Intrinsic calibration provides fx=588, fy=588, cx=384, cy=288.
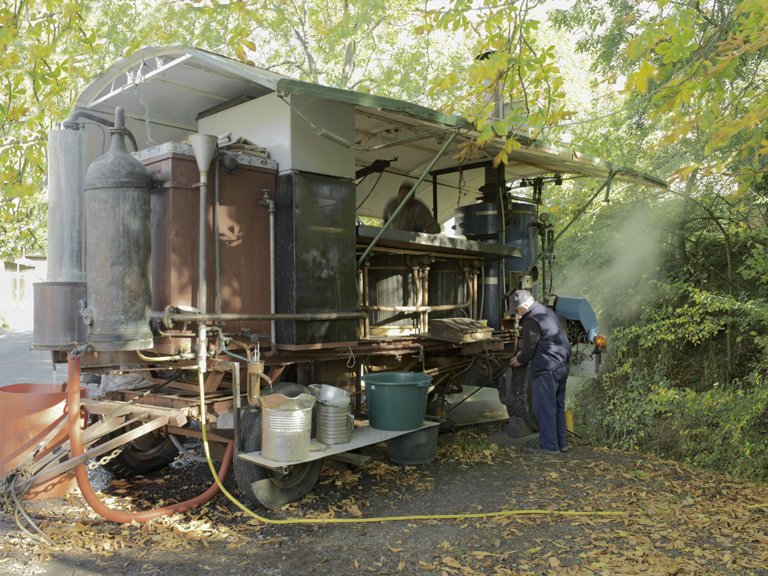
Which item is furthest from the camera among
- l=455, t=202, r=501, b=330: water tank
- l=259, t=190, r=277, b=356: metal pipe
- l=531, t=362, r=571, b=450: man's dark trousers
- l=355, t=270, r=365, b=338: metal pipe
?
l=455, t=202, r=501, b=330: water tank

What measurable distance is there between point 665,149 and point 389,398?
909cm

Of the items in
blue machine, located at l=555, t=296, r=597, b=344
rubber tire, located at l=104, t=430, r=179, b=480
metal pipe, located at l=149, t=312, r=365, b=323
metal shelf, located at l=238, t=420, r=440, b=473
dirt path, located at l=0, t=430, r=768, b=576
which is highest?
metal pipe, located at l=149, t=312, r=365, b=323

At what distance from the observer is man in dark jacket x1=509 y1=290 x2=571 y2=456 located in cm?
724

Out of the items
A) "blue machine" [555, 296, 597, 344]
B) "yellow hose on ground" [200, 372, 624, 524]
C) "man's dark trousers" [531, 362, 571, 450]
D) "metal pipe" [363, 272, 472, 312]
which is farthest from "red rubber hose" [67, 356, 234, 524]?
"blue machine" [555, 296, 597, 344]

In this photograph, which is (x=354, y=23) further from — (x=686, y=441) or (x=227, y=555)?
(x=227, y=555)

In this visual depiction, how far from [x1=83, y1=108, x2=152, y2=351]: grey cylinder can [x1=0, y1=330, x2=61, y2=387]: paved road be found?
7643 millimetres

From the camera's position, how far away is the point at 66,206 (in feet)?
18.5

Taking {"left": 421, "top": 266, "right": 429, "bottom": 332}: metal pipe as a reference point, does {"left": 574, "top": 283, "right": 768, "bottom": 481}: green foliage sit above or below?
below

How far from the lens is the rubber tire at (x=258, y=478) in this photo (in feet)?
16.1

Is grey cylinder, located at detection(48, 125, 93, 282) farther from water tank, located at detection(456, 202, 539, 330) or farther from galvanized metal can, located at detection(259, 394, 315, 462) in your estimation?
water tank, located at detection(456, 202, 539, 330)

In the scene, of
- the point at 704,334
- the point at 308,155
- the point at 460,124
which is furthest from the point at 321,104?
the point at 704,334

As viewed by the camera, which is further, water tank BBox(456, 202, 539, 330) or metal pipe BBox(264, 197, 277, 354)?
water tank BBox(456, 202, 539, 330)

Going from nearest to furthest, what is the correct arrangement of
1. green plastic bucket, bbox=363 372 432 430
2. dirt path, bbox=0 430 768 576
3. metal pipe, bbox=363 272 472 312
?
dirt path, bbox=0 430 768 576 → green plastic bucket, bbox=363 372 432 430 → metal pipe, bbox=363 272 472 312

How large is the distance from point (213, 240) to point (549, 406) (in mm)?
4472
